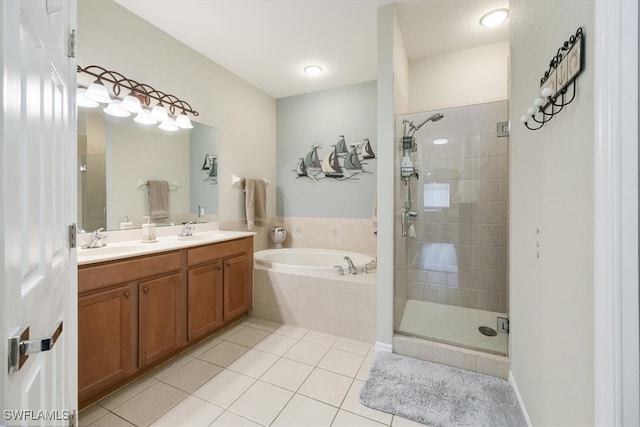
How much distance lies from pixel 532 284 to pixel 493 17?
2.22 m

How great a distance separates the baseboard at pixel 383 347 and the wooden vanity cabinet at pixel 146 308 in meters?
1.31

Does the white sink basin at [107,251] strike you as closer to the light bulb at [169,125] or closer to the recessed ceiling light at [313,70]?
the light bulb at [169,125]

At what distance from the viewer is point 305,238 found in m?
3.59

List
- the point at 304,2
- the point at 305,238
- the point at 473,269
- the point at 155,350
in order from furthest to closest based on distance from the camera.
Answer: the point at 305,238 → the point at 473,269 → the point at 304,2 → the point at 155,350

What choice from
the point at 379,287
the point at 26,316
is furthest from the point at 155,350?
the point at 379,287

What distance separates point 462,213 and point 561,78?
4.98 feet

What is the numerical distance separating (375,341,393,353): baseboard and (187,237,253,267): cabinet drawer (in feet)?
4.80

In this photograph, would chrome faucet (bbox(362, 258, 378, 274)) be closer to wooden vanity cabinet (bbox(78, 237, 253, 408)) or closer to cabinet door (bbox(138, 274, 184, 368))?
wooden vanity cabinet (bbox(78, 237, 253, 408))

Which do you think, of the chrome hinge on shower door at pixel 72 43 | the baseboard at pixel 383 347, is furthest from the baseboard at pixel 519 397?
the chrome hinge on shower door at pixel 72 43

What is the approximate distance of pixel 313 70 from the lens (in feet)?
9.82

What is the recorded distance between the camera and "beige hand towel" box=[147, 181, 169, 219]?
88.5 inches

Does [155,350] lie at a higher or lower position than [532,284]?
lower

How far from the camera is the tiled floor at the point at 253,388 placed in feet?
4.63

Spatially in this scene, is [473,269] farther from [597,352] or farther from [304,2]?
[304,2]
